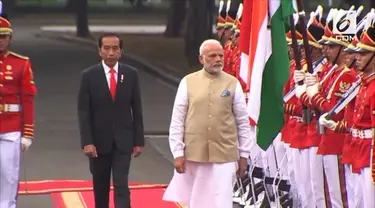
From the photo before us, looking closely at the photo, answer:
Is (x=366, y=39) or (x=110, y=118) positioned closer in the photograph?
(x=366, y=39)

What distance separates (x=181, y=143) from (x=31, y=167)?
6526mm

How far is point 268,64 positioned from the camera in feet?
33.1

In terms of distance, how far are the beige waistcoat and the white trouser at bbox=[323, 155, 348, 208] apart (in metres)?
1.29

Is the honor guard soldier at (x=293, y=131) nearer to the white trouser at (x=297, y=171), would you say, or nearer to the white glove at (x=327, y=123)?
the white trouser at (x=297, y=171)

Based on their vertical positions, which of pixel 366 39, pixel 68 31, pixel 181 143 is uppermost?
pixel 366 39

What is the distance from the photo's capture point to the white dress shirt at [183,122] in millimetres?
9773

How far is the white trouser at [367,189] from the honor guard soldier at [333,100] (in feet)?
2.82

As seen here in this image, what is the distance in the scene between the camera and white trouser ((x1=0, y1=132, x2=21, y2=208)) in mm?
10625

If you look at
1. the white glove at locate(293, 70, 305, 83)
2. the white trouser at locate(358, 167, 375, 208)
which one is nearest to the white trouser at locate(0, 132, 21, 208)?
the white glove at locate(293, 70, 305, 83)

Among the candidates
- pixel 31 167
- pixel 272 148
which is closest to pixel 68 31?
pixel 31 167

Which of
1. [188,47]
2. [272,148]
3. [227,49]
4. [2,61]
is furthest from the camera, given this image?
[188,47]

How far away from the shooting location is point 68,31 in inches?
2047

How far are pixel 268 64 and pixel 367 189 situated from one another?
149 cm

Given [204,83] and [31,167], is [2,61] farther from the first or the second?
[31,167]
